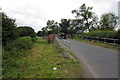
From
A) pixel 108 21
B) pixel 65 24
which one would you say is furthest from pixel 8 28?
pixel 65 24

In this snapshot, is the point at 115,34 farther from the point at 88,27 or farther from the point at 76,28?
the point at 76,28

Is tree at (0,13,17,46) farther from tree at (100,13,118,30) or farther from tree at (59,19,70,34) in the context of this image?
tree at (59,19,70,34)

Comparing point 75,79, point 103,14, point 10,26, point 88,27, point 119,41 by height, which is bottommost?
point 75,79

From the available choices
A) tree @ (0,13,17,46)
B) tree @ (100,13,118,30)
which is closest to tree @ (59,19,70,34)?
tree @ (100,13,118,30)

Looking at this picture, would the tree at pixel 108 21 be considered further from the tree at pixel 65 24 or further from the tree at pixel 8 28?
the tree at pixel 8 28

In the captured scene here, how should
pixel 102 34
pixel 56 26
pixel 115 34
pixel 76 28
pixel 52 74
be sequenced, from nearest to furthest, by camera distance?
pixel 52 74 < pixel 115 34 < pixel 102 34 < pixel 76 28 < pixel 56 26

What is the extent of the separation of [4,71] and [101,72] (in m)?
4.40

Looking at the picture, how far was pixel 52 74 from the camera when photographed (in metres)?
6.18

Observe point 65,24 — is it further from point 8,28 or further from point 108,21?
point 8,28

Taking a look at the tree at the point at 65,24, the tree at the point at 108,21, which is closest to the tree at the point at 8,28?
the tree at the point at 108,21

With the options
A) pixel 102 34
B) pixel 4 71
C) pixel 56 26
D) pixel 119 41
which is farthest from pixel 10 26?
pixel 56 26

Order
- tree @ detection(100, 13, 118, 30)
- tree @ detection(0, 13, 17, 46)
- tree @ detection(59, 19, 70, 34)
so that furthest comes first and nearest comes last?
tree @ detection(59, 19, 70, 34) → tree @ detection(100, 13, 118, 30) → tree @ detection(0, 13, 17, 46)

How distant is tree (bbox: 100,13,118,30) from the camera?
45997mm

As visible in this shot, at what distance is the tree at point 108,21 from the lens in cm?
4600
